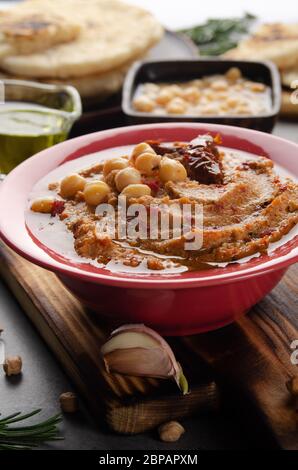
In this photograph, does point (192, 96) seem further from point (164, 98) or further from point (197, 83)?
point (197, 83)

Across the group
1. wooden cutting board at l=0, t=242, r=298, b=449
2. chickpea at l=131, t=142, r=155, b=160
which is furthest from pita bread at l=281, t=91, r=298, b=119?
chickpea at l=131, t=142, r=155, b=160

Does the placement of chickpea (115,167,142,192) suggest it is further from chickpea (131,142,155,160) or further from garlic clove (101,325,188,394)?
garlic clove (101,325,188,394)

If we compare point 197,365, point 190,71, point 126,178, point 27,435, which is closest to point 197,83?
point 190,71

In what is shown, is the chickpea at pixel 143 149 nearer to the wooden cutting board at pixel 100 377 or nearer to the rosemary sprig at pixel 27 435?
the wooden cutting board at pixel 100 377

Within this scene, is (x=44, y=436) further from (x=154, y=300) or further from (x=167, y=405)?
(x=154, y=300)

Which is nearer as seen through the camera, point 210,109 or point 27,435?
point 27,435

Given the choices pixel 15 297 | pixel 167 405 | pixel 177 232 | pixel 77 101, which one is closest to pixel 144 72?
pixel 77 101
